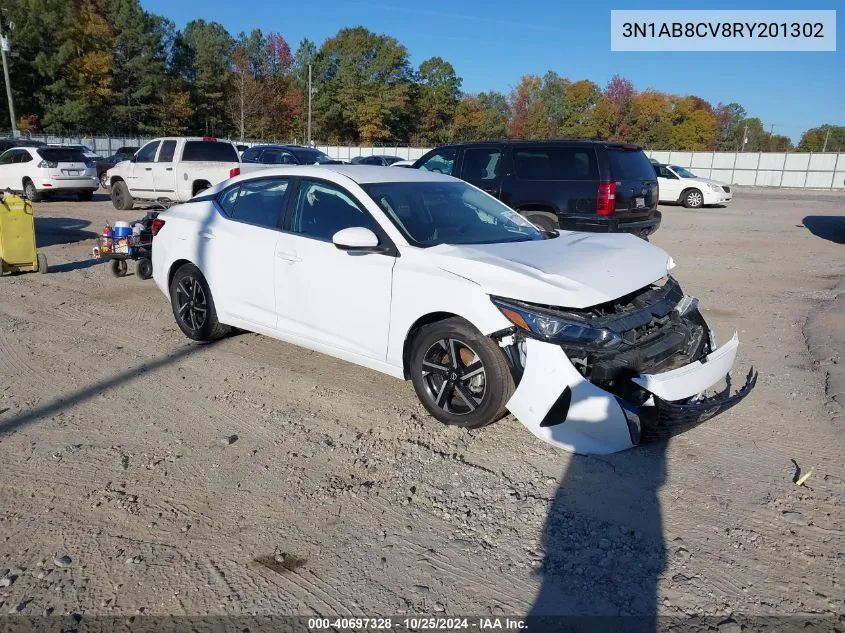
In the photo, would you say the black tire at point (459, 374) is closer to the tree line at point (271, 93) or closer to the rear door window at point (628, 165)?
the rear door window at point (628, 165)

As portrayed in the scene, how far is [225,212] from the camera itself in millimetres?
5680

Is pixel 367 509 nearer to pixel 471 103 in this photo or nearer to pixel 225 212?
pixel 225 212

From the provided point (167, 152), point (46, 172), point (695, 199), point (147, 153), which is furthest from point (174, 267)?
point (695, 199)

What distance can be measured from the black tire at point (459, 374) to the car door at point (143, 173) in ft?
44.2

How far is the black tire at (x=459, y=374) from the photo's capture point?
3.85 m

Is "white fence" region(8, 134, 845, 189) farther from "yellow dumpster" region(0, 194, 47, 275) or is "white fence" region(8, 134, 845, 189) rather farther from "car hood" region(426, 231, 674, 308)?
"car hood" region(426, 231, 674, 308)

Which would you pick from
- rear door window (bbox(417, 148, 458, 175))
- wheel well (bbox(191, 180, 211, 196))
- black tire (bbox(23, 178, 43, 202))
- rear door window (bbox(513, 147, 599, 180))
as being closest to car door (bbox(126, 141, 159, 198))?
wheel well (bbox(191, 180, 211, 196))

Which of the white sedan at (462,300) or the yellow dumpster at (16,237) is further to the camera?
the yellow dumpster at (16,237)

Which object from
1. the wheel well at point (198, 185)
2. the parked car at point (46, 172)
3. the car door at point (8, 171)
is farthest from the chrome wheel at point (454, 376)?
the car door at point (8, 171)

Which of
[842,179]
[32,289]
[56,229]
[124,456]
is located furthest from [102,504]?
[842,179]

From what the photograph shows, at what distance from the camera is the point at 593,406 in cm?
356

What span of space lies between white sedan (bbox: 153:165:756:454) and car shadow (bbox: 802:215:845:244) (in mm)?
13189

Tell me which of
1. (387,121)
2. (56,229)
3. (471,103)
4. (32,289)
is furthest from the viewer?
(471,103)

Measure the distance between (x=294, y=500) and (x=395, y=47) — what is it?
7464 cm
